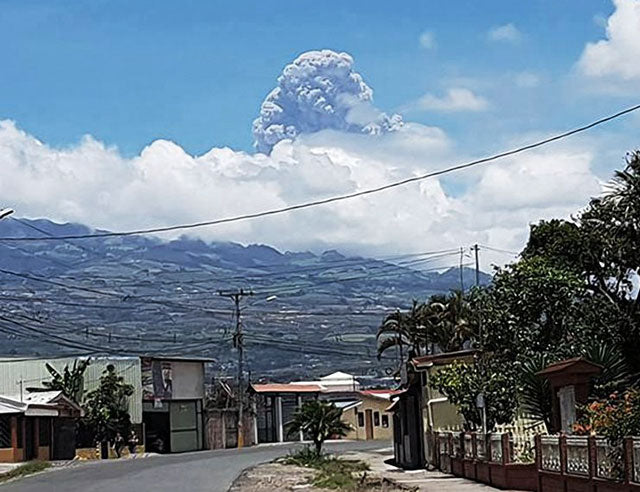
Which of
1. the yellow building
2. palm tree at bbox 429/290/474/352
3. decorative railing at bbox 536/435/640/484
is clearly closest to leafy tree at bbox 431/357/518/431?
decorative railing at bbox 536/435/640/484

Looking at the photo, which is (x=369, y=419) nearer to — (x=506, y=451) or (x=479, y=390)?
(x=479, y=390)

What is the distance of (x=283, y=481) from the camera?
3803 cm

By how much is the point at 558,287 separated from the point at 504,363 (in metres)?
3.40

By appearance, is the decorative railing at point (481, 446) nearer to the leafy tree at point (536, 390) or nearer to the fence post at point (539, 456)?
the leafy tree at point (536, 390)

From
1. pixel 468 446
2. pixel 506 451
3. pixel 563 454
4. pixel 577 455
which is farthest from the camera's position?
pixel 468 446

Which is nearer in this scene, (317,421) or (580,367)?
(580,367)

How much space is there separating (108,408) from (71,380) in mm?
2763

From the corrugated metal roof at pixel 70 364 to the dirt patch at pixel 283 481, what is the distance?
79.2 ft

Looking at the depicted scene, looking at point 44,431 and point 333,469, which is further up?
point 44,431

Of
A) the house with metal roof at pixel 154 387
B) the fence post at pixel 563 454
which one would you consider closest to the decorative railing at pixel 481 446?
the fence post at pixel 563 454

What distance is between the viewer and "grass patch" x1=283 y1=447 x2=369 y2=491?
34875mm

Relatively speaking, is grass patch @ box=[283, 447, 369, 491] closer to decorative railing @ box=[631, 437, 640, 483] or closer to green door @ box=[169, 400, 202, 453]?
decorative railing @ box=[631, 437, 640, 483]

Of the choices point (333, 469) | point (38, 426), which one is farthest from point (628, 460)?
point (38, 426)

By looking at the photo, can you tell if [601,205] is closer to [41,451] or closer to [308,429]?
[308,429]
